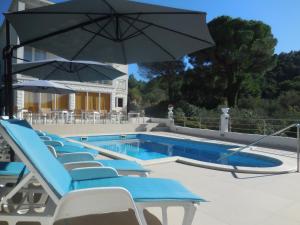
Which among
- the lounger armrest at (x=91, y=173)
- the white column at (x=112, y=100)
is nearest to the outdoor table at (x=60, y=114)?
the white column at (x=112, y=100)

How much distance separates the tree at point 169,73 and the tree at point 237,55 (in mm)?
1713

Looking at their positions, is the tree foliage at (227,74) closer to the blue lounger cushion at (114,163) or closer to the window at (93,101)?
the window at (93,101)

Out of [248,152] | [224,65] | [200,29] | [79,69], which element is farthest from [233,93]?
[200,29]

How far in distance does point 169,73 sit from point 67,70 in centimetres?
2006

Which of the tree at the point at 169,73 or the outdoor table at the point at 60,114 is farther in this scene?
the tree at the point at 169,73

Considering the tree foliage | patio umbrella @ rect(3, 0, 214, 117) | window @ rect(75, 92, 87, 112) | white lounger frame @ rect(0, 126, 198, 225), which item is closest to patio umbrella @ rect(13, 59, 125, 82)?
patio umbrella @ rect(3, 0, 214, 117)

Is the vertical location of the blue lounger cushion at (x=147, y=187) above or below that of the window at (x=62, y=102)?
below

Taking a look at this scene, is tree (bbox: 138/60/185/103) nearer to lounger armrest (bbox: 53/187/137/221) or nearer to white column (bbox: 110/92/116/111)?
white column (bbox: 110/92/116/111)

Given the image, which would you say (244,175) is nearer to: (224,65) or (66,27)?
(66,27)

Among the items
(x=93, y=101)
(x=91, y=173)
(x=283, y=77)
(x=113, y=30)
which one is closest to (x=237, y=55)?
(x=93, y=101)

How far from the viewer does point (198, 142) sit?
36.0 ft

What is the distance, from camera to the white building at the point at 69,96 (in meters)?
18.8

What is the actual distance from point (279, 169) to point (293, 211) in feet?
7.55

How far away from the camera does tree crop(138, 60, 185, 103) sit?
86.2 feet
